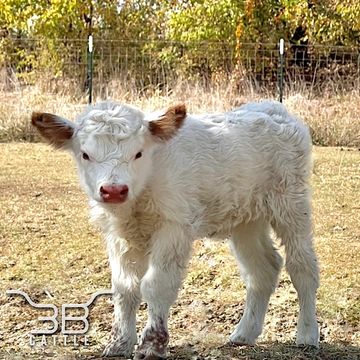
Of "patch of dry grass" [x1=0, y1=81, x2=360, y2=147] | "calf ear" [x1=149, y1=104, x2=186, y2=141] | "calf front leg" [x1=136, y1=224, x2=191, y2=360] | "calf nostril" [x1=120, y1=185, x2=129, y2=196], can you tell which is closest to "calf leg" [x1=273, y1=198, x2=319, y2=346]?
"calf front leg" [x1=136, y1=224, x2=191, y2=360]

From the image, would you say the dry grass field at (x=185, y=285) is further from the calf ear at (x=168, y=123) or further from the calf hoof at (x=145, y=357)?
the calf ear at (x=168, y=123)

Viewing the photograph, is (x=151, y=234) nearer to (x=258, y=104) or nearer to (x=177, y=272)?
(x=177, y=272)

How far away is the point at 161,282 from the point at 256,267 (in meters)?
1.21

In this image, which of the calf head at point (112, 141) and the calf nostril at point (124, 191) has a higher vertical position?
the calf head at point (112, 141)

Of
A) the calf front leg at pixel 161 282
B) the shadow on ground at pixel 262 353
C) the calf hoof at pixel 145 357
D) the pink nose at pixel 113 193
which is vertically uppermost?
the pink nose at pixel 113 193

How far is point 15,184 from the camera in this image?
9547 mm

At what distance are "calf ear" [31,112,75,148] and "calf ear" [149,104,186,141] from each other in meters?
0.45

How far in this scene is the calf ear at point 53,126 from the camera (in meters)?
4.32

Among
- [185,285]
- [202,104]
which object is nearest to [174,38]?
A: [202,104]

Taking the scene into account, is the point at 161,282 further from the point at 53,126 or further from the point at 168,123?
the point at 53,126

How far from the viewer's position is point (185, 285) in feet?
20.8

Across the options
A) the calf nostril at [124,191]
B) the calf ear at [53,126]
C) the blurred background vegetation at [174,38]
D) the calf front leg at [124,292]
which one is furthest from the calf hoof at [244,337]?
the blurred background vegetation at [174,38]

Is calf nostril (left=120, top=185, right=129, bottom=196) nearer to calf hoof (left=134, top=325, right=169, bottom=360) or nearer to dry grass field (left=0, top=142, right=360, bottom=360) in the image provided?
calf hoof (left=134, top=325, right=169, bottom=360)

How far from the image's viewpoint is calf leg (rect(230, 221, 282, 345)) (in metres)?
5.23
